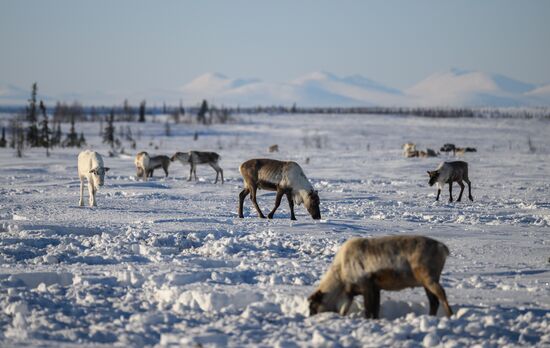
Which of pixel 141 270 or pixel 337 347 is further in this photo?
pixel 141 270

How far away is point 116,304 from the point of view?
25.9 ft

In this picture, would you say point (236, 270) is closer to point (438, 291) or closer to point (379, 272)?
point (379, 272)

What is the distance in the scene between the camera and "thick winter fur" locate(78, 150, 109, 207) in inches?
679

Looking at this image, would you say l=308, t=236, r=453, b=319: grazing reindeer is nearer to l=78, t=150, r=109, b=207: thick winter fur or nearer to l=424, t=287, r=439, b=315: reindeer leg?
l=424, t=287, r=439, b=315: reindeer leg

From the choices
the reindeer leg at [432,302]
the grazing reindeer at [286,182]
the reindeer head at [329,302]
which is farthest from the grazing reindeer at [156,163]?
the reindeer leg at [432,302]

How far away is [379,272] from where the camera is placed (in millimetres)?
7199

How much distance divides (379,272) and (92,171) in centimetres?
1195

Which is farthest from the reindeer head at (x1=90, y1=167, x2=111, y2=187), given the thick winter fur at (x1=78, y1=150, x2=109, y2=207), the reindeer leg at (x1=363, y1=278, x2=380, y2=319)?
the reindeer leg at (x1=363, y1=278, x2=380, y2=319)

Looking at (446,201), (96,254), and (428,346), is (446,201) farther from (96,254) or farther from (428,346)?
(428,346)

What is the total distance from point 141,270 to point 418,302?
4.22m

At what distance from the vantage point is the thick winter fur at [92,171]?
17.2 meters

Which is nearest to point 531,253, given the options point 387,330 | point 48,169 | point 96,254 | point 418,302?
point 418,302

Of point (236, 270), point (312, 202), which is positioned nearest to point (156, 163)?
point (312, 202)

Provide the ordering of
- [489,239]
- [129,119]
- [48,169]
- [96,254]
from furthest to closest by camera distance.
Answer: [129,119] → [48,169] → [489,239] → [96,254]
